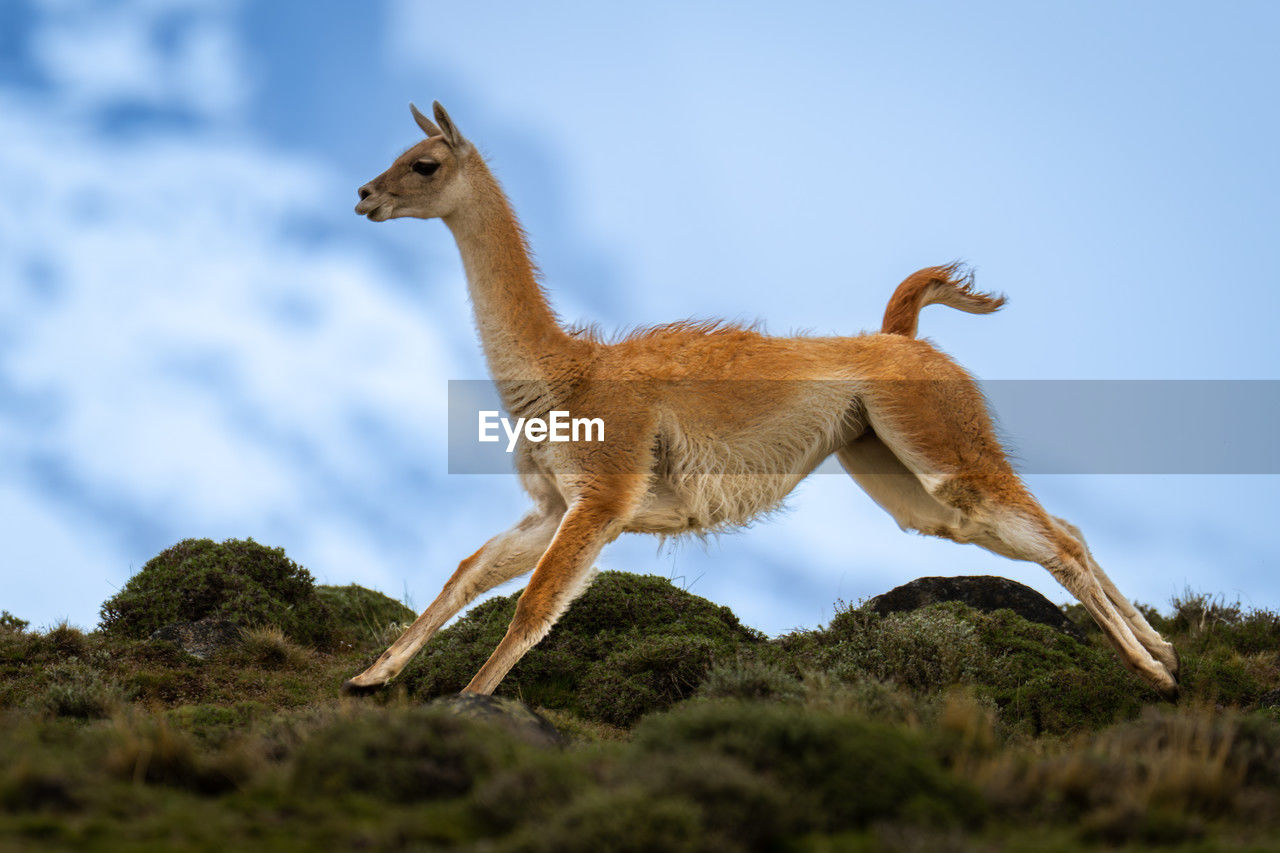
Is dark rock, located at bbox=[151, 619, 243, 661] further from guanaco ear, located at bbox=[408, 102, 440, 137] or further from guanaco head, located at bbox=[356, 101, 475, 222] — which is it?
guanaco ear, located at bbox=[408, 102, 440, 137]

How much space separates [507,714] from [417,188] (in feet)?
14.5

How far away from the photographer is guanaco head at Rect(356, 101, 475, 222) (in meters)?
9.27

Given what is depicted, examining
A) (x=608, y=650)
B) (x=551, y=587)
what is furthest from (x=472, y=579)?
(x=608, y=650)

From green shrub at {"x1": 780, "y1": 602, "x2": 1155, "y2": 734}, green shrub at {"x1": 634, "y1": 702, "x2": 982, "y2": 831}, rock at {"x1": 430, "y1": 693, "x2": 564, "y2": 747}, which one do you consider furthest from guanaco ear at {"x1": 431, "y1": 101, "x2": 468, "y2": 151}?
green shrub at {"x1": 634, "y1": 702, "x2": 982, "y2": 831}

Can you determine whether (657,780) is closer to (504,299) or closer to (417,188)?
(504,299)

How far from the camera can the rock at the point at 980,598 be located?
1412 centimetres

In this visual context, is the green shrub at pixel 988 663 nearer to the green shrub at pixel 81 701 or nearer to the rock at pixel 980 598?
the rock at pixel 980 598

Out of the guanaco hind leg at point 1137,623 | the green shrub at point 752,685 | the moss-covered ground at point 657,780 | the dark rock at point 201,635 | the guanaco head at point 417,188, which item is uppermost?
the guanaco head at point 417,188

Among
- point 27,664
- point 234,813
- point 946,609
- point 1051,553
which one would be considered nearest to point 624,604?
point 946,609

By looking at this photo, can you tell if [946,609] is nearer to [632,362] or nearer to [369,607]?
[632,362]

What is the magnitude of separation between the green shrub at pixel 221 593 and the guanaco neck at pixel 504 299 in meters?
6.07

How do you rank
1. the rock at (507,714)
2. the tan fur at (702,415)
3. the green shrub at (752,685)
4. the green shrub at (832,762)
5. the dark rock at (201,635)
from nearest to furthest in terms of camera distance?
the green shrub at (832,762) → the rock at (507,714) → the green shrub at (752,685) → the tan fur at (702,415) → the dark rock at (201,635)

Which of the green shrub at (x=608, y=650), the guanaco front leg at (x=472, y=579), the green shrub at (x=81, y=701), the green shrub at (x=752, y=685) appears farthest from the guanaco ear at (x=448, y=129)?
the green shrub at (x=81, y=701)

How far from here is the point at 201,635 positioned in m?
12.9
